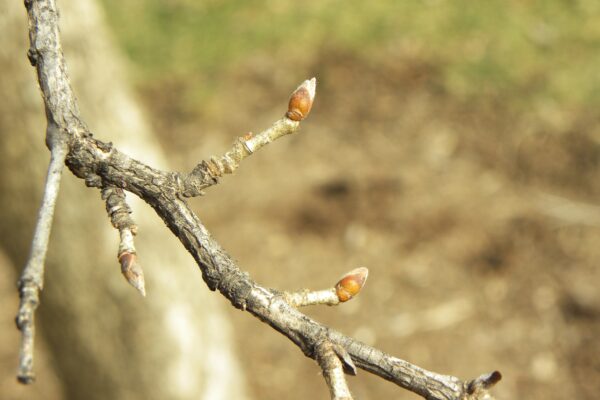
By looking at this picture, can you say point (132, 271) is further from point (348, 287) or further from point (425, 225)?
point (425, 225)

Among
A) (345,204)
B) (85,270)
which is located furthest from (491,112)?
(85,270)

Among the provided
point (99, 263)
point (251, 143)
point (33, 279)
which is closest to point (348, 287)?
point (251, 143)

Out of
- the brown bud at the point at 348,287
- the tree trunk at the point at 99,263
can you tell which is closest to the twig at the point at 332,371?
the brown bud at the point at 348,287

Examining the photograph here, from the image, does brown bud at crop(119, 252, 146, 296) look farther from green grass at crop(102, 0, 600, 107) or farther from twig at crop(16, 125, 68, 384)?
green grass at crop(102, 0, 600, 107)

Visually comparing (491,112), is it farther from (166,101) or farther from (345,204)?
(166,101)

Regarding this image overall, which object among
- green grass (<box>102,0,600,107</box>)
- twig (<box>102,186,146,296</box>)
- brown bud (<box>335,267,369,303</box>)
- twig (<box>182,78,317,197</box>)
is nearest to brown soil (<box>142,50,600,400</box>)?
green grass (<box>102,0,600,107</box>)

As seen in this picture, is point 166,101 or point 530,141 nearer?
point 530,141
